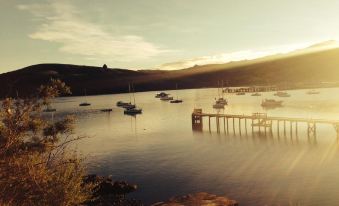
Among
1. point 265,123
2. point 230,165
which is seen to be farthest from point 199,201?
point 265,123

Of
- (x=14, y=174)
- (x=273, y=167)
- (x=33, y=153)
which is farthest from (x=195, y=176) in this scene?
(x=14, y=174)

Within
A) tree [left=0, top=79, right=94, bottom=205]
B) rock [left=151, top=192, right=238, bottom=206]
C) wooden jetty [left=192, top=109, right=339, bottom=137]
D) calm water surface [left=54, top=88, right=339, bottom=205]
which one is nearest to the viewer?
tree [left=0, top=79, right=94, bottom=205]

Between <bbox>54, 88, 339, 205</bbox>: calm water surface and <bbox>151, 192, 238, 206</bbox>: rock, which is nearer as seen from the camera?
<bbox>151, 192, 238, 206</bbox>: rock

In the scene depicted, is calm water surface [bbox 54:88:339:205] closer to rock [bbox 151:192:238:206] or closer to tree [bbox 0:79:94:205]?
rock [bbox 151:192:238:206]

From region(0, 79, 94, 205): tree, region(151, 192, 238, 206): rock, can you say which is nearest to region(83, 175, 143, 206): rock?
region(151, 192, 238, 206): rock

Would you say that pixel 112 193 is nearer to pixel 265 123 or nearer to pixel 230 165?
pixel 230 165

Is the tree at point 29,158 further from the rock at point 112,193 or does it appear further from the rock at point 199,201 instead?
the rock at point 112,193

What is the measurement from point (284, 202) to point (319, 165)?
47.4 feet

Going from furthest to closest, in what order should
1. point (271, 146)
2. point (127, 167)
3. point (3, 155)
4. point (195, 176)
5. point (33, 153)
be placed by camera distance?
point (271, 146) → point (127, 167) → point (195, 176) → point (33, 153) → point (3, 155)

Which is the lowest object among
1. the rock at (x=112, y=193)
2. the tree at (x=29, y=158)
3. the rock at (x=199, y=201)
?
the rock at (x=112, y=193)

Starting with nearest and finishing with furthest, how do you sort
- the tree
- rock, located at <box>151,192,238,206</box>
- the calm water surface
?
the tree < rock, located at <box>151,192,238,206</box> < the calm water surface

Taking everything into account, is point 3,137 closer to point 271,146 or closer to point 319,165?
point 319,165

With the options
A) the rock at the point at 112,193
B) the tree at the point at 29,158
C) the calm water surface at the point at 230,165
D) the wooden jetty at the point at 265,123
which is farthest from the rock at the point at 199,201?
the wooden jetty at the point at 265,123

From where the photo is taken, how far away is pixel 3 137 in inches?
606
